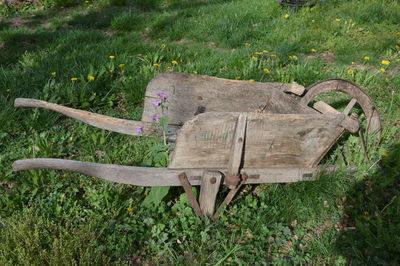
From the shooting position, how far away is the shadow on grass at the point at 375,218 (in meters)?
2.04

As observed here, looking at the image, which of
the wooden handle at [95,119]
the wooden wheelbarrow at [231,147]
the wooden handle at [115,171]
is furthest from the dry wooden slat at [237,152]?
the wooden handle at [95,119]

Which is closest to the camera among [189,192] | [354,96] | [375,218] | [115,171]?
[115,171]

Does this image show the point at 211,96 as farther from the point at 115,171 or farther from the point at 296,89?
the point at 115,171

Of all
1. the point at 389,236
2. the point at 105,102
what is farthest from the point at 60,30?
the point at 389,236

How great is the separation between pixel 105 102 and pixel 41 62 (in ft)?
4.20

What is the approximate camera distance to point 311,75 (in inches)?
152

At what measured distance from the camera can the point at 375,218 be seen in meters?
2.31

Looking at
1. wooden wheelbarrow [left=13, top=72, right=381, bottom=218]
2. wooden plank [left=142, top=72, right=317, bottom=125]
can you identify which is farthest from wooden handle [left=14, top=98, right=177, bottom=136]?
wooden plank [left=142, top=72, right=317, bottom=125]

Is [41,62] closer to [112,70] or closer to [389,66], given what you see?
[112,70]

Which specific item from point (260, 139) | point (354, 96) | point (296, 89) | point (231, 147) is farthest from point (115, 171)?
point (354, 96)

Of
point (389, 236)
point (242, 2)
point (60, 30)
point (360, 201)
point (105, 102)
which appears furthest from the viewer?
point (242, 2)

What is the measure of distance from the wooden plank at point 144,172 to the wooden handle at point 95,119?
0.49 meters

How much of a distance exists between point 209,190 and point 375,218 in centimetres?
120

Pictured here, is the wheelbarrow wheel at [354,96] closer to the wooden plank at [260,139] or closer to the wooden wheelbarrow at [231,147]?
the wooden wheelbarrow at [231,147]
